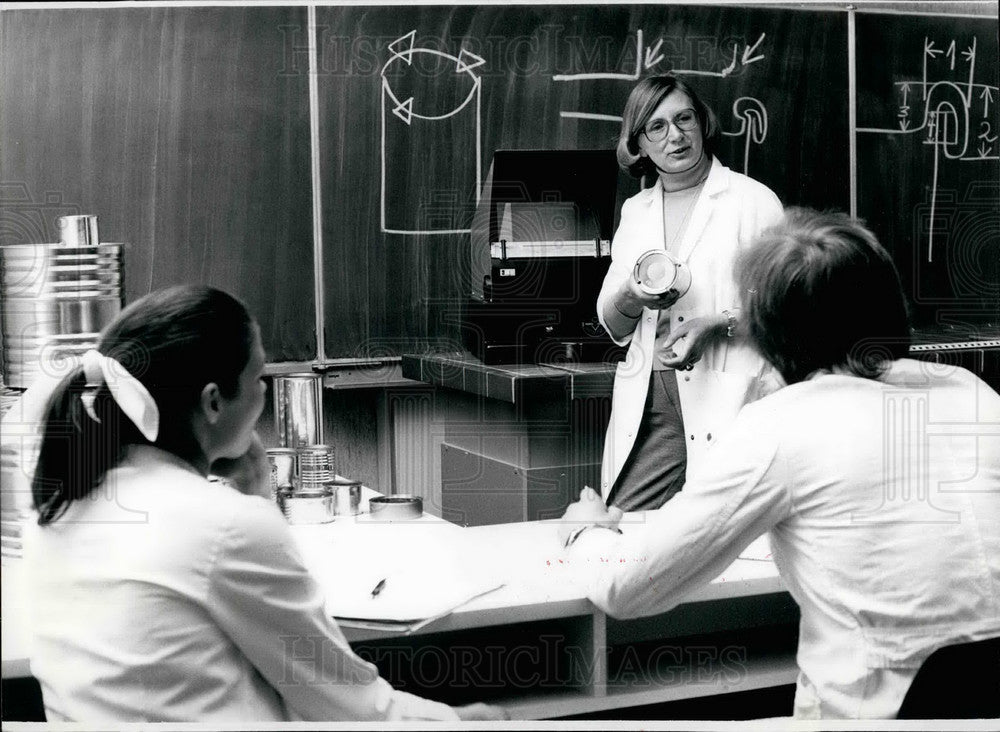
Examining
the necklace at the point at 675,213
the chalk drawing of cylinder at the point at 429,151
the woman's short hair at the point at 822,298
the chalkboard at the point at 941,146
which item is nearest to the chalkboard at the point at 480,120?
the chalk drawing of cylinder at the point at 429,151

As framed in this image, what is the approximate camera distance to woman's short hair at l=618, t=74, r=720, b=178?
2.06 metres

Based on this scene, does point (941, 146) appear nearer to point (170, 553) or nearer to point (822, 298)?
point (822, 298)

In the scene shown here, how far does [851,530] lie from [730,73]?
6.38 feet

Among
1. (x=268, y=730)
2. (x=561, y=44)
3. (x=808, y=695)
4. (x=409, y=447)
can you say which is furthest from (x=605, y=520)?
(x=561, y=44)

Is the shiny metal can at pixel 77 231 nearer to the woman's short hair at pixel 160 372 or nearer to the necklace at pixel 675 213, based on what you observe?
the woman's short hair at pixel 160 372

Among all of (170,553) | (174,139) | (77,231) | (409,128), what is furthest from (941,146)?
(170,553)

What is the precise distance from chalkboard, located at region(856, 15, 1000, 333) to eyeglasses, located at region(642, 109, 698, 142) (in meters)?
0.43

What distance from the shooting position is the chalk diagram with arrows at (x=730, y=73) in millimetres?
2689

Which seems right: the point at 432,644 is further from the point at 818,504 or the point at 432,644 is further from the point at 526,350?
the point at 526,350

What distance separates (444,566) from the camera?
4.88 ft

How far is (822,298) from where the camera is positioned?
131 cm

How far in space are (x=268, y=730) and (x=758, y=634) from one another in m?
0.77

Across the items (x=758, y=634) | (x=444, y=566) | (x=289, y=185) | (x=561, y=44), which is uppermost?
(x=561, y=44)

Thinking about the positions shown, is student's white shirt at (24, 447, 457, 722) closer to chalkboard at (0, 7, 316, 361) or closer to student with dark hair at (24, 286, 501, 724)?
student with dark hair at (24, 286, 501, 724)
